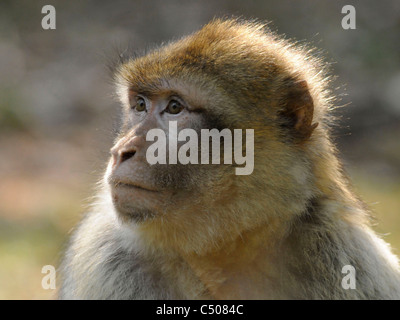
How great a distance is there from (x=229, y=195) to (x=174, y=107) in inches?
26.1

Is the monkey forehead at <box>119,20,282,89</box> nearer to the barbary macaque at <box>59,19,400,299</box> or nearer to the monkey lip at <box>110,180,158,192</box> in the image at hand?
the barbary macaque at <box>59,19,400,299</box>

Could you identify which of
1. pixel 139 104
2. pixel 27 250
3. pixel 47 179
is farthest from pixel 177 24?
pixel 139 104

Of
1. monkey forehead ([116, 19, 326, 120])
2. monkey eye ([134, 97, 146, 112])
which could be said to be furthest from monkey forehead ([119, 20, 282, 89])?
monkey eye ([134, 97, 146, 112])

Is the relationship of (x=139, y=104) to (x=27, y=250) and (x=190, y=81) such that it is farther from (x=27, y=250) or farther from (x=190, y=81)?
(x=27, y=250)

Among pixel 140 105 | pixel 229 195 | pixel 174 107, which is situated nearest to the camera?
pixel 229 195

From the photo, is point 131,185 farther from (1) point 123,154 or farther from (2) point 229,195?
(2) point 229,195

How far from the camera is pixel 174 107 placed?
411 centimetres

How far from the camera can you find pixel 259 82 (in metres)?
4.07

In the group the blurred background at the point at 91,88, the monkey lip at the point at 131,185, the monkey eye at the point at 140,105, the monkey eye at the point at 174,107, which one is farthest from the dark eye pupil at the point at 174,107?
the blurred background at the point at 91,88

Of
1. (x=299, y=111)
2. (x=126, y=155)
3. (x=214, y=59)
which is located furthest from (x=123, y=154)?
(x=299, y=111)

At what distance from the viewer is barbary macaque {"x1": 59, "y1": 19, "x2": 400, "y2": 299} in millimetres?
3875

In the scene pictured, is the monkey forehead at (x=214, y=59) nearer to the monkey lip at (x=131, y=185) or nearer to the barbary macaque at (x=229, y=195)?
the barbary macaque at (x=229, y=195)

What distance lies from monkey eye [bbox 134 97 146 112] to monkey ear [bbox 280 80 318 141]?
3.03 ft

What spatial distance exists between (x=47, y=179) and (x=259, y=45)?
6.92 meters
